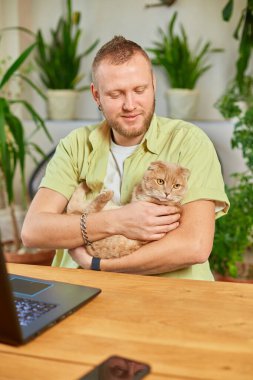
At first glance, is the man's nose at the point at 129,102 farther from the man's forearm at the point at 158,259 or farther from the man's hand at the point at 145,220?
the man's forearm at the point at 158,259

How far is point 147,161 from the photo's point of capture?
67.5 inches

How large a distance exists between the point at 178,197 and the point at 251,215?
3.94 feet

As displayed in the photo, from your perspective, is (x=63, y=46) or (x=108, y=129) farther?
(x=63, y=46)

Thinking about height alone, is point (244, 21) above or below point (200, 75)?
above

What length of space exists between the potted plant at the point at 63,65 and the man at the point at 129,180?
6.93ft

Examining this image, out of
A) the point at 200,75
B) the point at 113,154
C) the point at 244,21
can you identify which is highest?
the point at 244,21

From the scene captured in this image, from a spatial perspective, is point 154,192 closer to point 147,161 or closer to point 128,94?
point 147,161

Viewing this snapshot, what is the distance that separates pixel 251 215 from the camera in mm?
2695

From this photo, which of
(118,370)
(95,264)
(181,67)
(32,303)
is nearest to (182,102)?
(181,67)

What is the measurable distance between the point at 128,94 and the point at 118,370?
3.21ft

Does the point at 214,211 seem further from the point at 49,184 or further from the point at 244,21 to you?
the point at 244,21

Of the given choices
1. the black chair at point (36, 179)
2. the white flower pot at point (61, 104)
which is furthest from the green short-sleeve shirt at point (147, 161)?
the white flower pot at point (61, 104)

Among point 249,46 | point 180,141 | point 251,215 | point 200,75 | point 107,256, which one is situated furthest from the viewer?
point 200,75

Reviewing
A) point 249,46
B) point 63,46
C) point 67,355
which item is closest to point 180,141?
point 67,355
